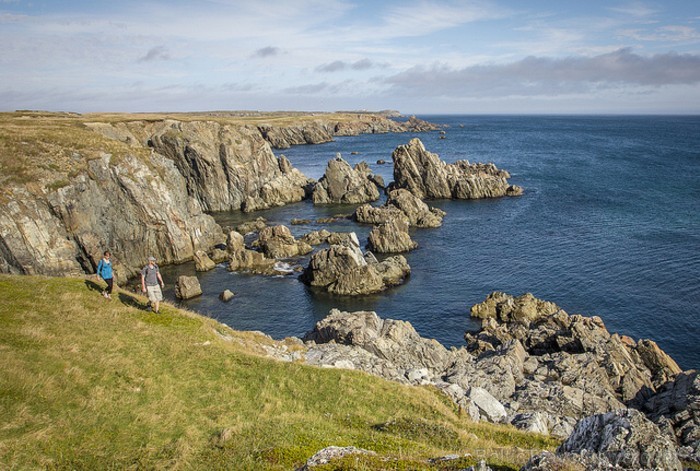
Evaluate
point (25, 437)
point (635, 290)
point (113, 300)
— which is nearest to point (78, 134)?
point (113, 300)

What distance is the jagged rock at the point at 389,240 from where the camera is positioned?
3152 inches

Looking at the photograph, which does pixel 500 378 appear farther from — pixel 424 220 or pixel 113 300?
pixel 424 220

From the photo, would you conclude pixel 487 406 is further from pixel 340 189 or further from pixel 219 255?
pixel 340 189

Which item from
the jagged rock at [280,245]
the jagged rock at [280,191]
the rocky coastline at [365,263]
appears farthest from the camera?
the jagged rock at [280,191]

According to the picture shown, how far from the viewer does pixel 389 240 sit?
8050 cm

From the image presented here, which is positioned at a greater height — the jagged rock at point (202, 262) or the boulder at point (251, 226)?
the boulder at point (251, 226)

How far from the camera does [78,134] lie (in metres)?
79.6

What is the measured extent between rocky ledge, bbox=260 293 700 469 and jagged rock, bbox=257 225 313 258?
3401 cm

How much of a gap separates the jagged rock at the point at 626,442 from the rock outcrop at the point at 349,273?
5048 cm

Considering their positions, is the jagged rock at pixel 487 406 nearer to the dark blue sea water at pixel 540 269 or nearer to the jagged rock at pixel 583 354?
the jagged rock at pixel 583 354

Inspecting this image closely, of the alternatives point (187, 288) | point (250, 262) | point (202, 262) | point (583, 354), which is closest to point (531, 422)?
point (583, 354)

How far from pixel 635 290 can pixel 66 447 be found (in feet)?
208

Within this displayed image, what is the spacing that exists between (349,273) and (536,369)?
104 ft

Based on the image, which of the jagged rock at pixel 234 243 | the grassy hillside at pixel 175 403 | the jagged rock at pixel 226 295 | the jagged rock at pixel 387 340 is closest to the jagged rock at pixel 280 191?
the jagged rock at pixel 234 243
